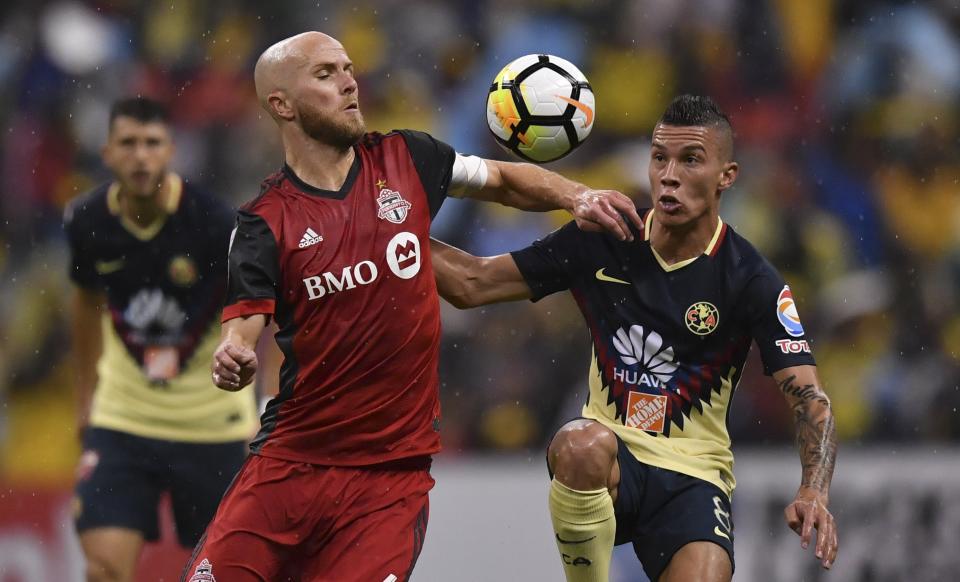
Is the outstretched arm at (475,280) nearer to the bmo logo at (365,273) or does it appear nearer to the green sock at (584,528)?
the bmo logo at (365,273)

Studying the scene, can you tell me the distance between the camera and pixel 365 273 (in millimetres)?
4293

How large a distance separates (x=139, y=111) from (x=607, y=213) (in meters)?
3.17

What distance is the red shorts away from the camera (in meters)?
4.21

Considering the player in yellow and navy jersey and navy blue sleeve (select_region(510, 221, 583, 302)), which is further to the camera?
navy blue sleeve (select_region(510, 221, 583, 302))

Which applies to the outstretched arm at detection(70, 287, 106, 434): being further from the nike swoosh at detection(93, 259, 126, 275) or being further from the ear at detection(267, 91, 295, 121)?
the ear at detection(267, 91, 295, 121)

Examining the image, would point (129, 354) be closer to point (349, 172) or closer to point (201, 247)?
point (201, 247)

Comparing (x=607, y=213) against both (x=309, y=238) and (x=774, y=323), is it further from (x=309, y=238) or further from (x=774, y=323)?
(x=309, y=238)

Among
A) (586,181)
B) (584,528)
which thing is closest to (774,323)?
(584,528)

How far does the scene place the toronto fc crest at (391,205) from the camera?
438 centimetres

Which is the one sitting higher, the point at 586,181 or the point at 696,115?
the point at 586,181

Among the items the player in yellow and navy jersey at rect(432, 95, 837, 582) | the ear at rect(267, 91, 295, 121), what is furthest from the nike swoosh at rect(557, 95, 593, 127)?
the ear at rect(267, 91, 295, 121)

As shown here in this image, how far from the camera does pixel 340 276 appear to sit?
4273mm

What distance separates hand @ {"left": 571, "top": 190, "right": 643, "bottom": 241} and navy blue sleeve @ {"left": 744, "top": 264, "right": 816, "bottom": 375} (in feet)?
1.92

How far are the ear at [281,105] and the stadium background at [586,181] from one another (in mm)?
3474
